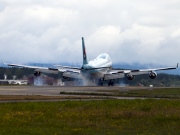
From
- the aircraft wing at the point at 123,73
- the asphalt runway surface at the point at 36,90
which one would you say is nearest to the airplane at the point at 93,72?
the aircraft wing at the point at 123,73

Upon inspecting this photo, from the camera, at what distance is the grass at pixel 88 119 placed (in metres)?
30.0

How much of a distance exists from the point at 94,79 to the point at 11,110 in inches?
3428

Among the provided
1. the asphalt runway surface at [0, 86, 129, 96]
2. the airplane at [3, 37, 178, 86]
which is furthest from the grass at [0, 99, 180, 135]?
the airplane at [3, 37, 178, 86]

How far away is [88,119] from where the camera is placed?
120 feet

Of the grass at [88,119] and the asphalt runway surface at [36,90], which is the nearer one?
the grass at [88,119]

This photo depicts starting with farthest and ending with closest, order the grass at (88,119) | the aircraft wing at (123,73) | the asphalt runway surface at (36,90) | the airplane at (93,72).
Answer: the aircraft wing at (123,73), the airplane at (93,72), the asphalt runway surface at (36,90), the grass at (88,119)

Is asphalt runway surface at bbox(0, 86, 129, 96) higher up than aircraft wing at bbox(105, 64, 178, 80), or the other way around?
aircraft wing at bbox(105, 64, 178, 80)

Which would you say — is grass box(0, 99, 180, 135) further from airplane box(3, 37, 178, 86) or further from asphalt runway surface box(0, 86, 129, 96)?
airplane box(3, 37, 178, 86)

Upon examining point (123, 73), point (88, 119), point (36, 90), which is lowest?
point (88, 119)

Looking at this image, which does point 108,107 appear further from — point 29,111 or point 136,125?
point 136,125

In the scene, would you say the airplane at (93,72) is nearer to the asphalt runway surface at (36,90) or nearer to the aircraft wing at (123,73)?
the aircraft wing at (123,73)

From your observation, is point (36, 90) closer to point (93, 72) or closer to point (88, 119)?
point (93, 72)

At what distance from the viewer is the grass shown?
30.0 m

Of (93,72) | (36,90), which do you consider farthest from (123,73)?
(36,90)
